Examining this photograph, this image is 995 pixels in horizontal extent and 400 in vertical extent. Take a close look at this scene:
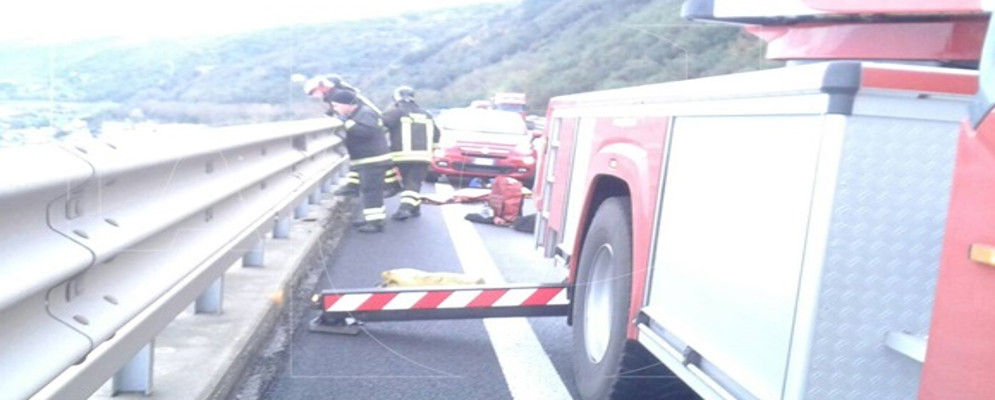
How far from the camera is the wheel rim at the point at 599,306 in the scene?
20.7 ft

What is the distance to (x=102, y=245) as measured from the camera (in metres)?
4.26

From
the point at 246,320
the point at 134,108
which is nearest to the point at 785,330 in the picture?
the point at 134,108

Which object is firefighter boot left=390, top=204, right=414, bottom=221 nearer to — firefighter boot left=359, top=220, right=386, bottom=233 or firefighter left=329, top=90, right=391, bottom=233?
firefighter left=329, top=90, right=391, bottom=233

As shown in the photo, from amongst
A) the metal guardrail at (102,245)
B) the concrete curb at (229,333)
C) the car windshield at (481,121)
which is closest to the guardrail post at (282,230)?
the concrete curb at (229,333)

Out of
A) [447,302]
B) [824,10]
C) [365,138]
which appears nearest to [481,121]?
[365,138]

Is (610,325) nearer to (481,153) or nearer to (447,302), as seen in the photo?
(447,302)

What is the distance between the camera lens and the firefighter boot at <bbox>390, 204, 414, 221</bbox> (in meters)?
15.0

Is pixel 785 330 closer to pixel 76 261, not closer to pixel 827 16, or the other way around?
pixel 827 16

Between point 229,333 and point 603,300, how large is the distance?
1.96 m

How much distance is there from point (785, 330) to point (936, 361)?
2.42ft

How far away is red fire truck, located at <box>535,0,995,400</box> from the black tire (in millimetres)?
150

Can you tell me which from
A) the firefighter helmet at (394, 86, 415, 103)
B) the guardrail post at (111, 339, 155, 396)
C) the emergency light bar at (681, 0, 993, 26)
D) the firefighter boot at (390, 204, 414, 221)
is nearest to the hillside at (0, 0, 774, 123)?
the firefighter helmet at (394, 86, 415, 103)

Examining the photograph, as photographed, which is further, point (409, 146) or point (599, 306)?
point (409, 146)

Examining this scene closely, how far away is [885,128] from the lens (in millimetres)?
3375
